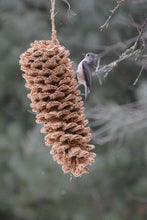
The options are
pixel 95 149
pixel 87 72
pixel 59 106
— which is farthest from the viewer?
pixel 95 149

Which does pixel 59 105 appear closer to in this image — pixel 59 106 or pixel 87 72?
pixel 59 106

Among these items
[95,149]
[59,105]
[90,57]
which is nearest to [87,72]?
[90,57]

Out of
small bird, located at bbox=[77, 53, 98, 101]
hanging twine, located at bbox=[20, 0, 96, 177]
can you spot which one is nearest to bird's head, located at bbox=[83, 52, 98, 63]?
small bird, located at bbox=[77, 53, 98, 101]

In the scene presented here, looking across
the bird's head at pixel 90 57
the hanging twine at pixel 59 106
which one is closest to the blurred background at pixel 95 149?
the bird's head at pixel 90 57

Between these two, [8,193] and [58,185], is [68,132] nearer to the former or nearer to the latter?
[58,185]

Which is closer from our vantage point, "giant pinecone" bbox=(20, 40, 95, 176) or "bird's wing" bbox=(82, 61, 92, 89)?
"giant pinecone" bbox=(20, 40, 95, 176)

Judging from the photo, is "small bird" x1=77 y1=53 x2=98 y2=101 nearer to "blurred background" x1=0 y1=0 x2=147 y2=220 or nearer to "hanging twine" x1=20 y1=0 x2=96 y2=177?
"hanging twine" x1=20 y1=0 x2=96 y2=177

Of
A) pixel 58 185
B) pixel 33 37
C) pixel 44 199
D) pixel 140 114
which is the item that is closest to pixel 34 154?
pixel 58 185

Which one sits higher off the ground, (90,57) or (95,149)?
(95,149)
